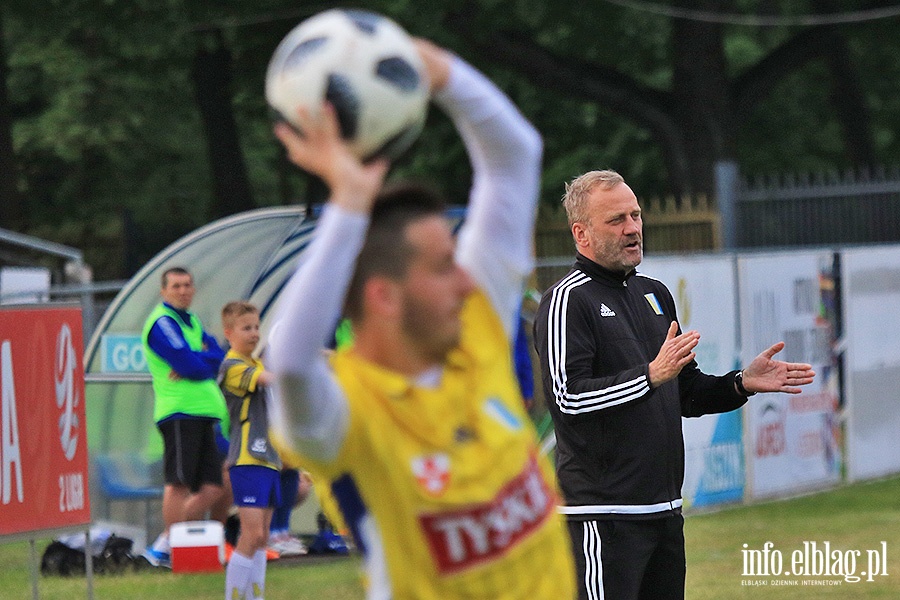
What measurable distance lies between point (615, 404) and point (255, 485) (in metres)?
4.23

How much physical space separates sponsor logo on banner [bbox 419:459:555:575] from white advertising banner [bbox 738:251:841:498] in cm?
1031

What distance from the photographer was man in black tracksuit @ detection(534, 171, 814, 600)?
211 inches

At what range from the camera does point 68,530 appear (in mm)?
8086

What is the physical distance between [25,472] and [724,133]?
18201 mm

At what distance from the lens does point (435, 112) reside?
85.1 feet

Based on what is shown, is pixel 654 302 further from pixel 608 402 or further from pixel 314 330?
pixel 314 330

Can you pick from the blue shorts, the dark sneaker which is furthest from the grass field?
the blue shorts

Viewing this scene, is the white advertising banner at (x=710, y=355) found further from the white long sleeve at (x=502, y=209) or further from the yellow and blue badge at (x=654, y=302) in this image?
the white long sleeve at (x=502, y=209)

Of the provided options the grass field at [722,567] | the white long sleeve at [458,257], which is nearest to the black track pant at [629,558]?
the white long sleeve at [458,257]

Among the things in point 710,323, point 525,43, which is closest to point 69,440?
point 710,323

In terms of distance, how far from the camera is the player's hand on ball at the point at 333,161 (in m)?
2.69

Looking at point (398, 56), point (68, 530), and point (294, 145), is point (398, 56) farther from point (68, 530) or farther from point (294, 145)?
point (68, 530)

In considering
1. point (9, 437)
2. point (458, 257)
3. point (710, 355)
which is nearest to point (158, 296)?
point (710, 355)

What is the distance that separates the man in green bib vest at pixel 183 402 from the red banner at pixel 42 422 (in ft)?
7.87
